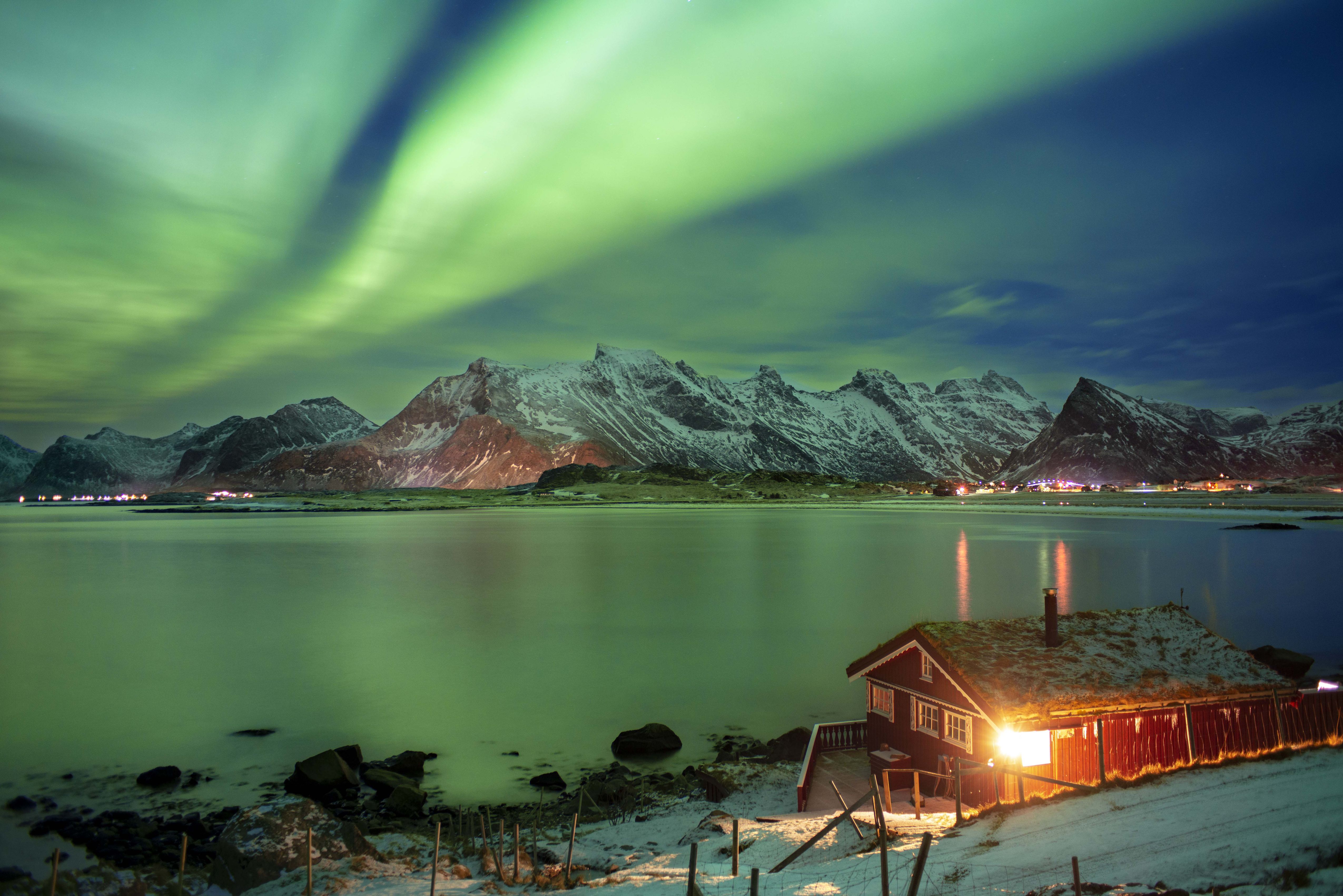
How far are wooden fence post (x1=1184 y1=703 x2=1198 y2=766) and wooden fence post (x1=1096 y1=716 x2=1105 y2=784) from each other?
2504 millimetres

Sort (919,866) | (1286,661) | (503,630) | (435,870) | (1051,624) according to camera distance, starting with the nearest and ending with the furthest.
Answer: (919,866)
(435,870)
(1051,624)
(1286,661)
(503,630)

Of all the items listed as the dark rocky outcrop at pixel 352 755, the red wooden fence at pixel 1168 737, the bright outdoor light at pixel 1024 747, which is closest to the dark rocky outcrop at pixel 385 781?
the dark rocky outcrop at pixel 352 755

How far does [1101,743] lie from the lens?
17.6 metres

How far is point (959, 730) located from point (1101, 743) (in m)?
3.09

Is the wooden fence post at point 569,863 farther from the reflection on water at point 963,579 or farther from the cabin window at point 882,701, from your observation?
the reflection on water at point 963,579

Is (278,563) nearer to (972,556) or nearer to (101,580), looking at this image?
(101,580)

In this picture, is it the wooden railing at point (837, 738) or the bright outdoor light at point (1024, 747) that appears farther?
the wooden railing at point (837, 738)

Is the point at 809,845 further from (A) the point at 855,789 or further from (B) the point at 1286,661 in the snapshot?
(B) the point at 1286,661

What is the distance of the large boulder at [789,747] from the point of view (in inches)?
960

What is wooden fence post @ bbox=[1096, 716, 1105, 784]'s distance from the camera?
57.3 feet

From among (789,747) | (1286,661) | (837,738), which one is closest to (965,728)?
(837,738)

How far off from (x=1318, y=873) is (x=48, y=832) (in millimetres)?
26216

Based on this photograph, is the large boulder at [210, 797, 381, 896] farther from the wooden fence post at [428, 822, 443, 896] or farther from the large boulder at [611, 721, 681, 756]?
the large boulder at [611, 721, 681, 756]

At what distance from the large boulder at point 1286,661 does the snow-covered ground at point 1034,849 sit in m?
17.8
